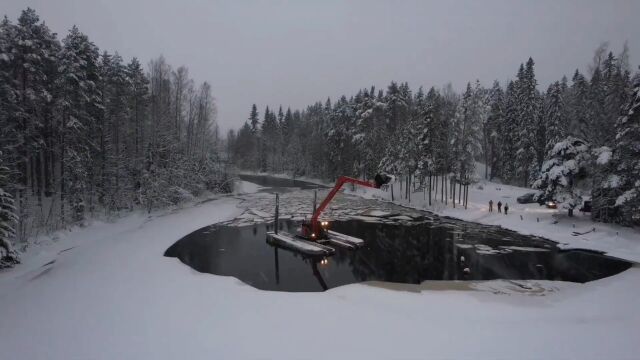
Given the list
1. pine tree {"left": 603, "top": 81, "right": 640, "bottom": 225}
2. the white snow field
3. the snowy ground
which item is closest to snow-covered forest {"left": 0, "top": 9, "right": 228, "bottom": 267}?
the white snow field

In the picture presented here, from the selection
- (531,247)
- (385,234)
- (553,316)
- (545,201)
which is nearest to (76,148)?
(385,234)

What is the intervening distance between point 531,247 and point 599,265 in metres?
4.23

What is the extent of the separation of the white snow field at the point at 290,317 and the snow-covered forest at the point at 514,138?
35.0 ft

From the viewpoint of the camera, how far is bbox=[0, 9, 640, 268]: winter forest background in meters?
23.4

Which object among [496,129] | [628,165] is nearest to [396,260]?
[628,165]

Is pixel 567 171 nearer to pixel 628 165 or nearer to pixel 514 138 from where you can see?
pixel 628 165

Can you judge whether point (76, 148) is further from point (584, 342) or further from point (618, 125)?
point (618, 125)

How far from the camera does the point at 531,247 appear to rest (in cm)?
2322

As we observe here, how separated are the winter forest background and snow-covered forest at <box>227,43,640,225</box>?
0.49 ft

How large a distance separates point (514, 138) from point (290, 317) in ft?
164

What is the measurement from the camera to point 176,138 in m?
39.2

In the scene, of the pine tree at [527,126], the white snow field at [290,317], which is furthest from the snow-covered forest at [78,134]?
the pine tree at [527,126]

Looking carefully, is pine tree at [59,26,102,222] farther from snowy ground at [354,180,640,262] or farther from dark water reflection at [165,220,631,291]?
snowy ground at [354,180,640,262]

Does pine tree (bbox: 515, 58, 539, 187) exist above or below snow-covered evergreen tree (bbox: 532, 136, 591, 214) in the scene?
above
